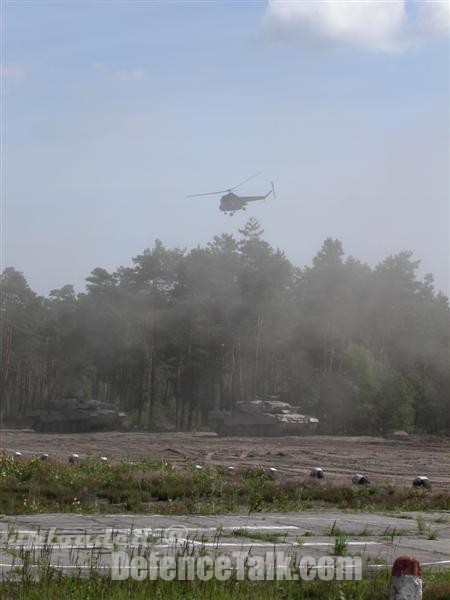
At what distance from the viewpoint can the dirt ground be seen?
23625 millimetres

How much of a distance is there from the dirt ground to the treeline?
17.1 m

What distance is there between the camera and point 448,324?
207ft

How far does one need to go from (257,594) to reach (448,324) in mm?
58136

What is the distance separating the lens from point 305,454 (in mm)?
30703

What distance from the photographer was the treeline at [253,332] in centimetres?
5806

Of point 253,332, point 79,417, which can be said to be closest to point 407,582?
point 79,417

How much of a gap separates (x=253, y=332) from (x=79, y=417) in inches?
560

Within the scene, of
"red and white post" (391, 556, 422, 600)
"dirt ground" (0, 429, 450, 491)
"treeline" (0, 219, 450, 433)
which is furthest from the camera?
"treeline" (0, 219, 450, 433)

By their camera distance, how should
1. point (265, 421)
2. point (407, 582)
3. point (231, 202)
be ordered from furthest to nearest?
point (265, 421) < point (231, 202) < point (407, 582)

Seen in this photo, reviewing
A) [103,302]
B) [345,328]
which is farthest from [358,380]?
[103,302]

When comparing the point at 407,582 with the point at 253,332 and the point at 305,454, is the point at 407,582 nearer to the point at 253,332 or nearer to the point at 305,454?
the point at 305,454

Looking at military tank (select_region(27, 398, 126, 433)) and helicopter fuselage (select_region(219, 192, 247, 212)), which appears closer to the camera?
helicopter fuselage (select_region(219, 192, 247, 212))

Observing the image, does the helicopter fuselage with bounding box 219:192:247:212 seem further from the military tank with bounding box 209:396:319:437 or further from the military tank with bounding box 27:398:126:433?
the military tank with bounding box 27:398:126:433

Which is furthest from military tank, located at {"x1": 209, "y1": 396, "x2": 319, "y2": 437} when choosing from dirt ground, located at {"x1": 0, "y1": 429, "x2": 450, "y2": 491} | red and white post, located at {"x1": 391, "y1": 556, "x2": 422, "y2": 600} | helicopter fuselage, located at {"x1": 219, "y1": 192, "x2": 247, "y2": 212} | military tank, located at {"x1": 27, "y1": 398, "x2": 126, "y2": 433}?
red and white post, located at {"x1": 391, "y1": 556, "x2": 422, "y2": 600}
